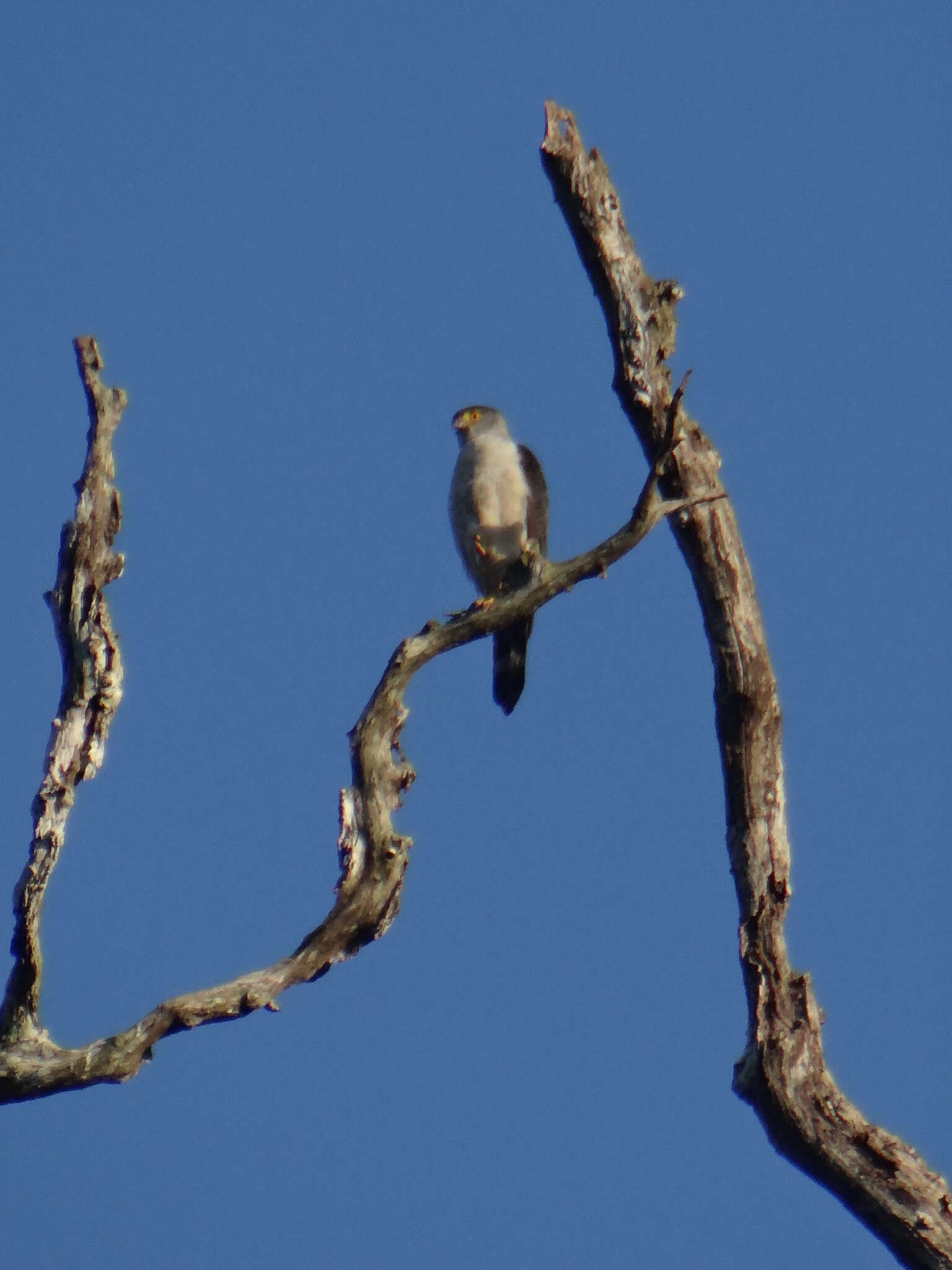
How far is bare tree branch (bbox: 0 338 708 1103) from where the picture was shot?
4434mm

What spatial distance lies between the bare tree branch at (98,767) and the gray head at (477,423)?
12.6ft

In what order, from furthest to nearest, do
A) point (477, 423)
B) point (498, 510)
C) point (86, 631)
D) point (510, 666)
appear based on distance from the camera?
point (477, 423) < point (498, 510) < point (510, 666) < point (86, 631)

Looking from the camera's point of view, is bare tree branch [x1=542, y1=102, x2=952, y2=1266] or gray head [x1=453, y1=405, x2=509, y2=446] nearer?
bare tree branch [x1=542, y1=102, x2=952, y2=1266]

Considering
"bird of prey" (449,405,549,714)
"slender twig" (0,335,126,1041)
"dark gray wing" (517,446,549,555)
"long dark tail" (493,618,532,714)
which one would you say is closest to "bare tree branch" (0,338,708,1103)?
"slender twig" (0,335,126,1041)

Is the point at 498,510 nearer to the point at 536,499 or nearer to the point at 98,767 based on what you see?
the point at 536,499

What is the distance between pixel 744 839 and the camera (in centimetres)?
516

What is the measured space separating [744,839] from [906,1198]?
1.24 m

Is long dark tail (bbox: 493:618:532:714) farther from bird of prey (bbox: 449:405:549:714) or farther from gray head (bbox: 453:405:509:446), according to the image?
gray head (bbox: 453:405:509:446)

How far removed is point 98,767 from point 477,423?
4.48 meters

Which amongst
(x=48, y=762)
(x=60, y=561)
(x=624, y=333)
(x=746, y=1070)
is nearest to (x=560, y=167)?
(x=624, y=333)

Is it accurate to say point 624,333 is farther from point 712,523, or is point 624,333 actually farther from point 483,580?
point 483,580

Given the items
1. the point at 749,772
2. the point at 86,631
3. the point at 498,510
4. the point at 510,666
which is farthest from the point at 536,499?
the point at 86,631

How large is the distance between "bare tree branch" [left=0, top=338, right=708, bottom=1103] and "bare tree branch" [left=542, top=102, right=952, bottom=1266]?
0.48m

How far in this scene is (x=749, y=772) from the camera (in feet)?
17.0
